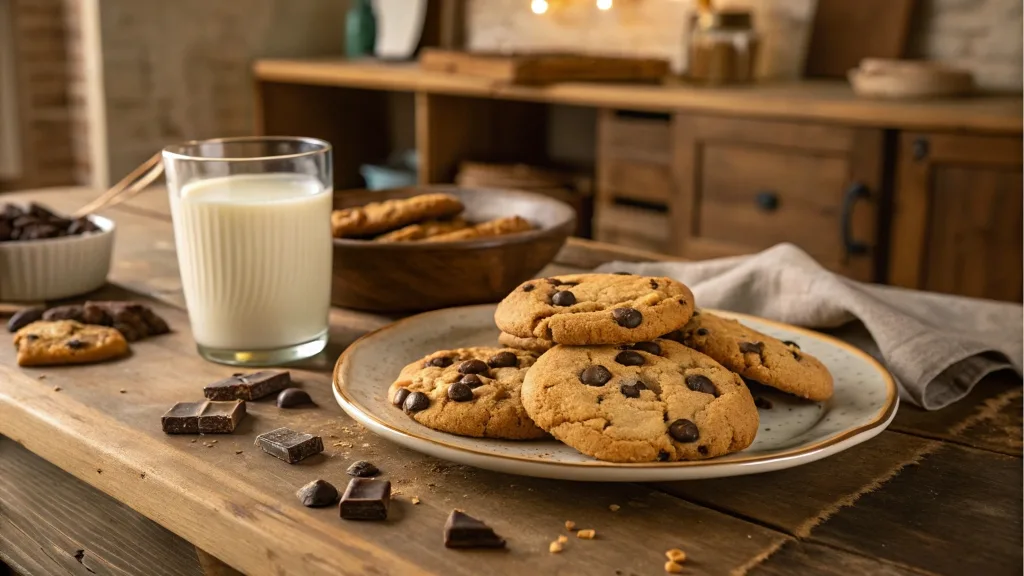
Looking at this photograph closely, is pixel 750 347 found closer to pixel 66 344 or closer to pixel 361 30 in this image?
pixel 66 344

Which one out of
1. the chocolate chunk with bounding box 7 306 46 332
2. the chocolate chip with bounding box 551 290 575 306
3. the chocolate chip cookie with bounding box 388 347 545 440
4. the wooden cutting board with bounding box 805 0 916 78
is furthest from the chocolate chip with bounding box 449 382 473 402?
the wooden cutting board with bounding box 805 0 916 78

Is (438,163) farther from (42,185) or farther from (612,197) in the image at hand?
(42,185)

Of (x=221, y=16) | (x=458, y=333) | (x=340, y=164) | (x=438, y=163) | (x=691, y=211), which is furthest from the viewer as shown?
(x=340, y=164)

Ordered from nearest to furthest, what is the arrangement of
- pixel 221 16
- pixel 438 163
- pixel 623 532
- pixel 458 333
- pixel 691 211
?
pixel 623 532 → pixel 458 333 → pixel 691 211 → pixel 438 163 → pixel 221 16

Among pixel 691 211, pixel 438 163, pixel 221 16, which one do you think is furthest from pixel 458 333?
pixel 221 16

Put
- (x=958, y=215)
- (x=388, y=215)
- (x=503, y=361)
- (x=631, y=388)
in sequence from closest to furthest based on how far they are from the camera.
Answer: (x=631, y=388)
(x=503, y=361)
(x=388, y=215)
(x=958, y=215)

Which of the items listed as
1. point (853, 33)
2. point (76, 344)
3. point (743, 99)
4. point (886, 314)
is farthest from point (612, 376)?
point (853, 33)
